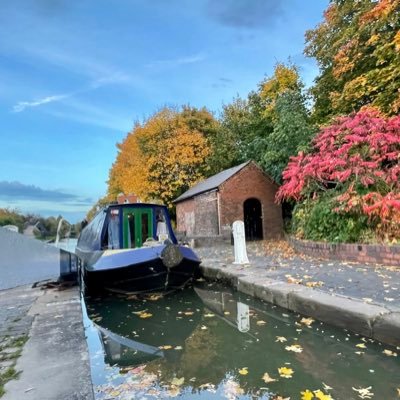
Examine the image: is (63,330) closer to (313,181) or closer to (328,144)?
(313,181)

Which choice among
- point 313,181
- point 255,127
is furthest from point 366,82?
point 255,127

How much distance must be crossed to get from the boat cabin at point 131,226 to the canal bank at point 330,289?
1.81m

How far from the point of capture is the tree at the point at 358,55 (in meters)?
12.3

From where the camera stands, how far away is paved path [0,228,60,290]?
2.06 metres

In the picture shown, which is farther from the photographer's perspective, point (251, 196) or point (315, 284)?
point (251, 196)

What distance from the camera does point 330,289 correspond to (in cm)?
593

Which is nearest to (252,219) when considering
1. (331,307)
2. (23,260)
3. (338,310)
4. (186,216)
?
(186,216)

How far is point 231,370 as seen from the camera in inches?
159

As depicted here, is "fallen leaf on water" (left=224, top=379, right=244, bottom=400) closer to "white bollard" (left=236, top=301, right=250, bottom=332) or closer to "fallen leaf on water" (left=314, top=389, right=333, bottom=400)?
"fallen leaf on water" (left=314, top=389, right=333, bottom=400)

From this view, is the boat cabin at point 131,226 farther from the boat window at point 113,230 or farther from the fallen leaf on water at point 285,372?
the fallen leaf on water at point 285,372

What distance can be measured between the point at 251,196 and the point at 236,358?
46.2 feet

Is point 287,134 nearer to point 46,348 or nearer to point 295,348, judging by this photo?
point 295,348

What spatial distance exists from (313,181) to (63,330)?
27.7 feet

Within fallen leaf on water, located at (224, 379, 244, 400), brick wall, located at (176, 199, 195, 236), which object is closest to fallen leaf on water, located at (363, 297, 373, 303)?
fallen leaf on water, located at (224, 379, 244, 400)
